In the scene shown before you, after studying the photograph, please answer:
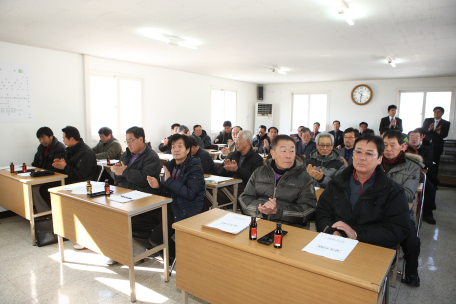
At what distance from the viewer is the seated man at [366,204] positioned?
1857 mm

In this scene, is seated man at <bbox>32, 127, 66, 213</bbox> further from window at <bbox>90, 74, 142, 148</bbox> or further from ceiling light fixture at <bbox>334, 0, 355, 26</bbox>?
ceiling light fixture at <bbox>334, 0, 355, 26</bbox>

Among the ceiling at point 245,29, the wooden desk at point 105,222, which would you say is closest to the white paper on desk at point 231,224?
the wooden desk at point 105,222

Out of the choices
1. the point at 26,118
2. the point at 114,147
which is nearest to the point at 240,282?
the point at 114,147

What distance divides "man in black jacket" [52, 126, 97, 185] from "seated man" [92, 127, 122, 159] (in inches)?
58.0

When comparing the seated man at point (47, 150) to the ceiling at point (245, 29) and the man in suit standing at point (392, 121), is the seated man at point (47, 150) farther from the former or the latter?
the man in suit standing at point (392, 121)

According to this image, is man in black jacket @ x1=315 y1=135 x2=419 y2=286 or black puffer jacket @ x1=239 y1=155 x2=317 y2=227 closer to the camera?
man in black jacket @ x1=315 y1=135 x2=419 y2=286

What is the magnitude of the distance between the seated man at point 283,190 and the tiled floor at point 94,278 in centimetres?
99

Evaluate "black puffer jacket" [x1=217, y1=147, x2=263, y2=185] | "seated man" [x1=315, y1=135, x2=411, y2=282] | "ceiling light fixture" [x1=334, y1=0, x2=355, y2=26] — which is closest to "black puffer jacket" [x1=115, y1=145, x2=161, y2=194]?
"black puffer jacket" [x1=217, y1=147, x2=263, y2=185]

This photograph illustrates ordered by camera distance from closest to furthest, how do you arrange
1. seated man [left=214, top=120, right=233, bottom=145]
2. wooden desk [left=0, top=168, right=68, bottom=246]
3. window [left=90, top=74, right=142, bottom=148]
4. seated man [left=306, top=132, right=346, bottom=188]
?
seated man [left=306, top=132, right=346, bottom=188], wooden desk [left=0, top=168, right=68, bottom=246], window [left=90, top=74, right=142, bottom=148], seated man [left=214, top=120, right=233, bottom=145]

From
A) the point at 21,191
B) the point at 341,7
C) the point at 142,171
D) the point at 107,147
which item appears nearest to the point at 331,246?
the point at 142,171

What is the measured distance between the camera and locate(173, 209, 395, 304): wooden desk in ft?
4.56

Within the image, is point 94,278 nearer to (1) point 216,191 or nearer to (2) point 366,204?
(1) point 216,191

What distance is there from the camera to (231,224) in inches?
79.3

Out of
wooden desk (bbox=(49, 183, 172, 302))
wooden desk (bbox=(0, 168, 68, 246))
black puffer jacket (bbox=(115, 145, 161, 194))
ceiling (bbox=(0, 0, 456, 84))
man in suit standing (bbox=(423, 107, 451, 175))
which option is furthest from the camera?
man in suit standing (bbox=(423, 107, 451, 175))
